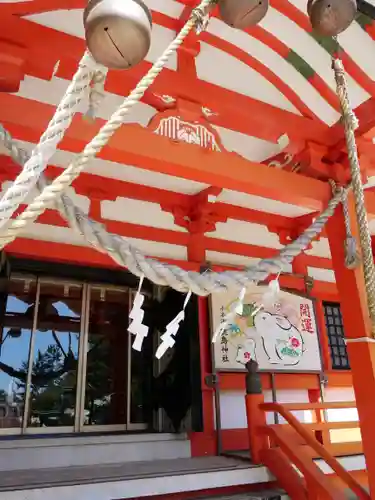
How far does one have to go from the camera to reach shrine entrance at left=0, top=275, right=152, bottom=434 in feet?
14.9

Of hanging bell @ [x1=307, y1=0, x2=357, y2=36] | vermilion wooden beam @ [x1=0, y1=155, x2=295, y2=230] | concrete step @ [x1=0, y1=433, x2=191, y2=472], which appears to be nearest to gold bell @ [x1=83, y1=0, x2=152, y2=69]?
hanging bell @ [x1=307, y1=0, x2=357, y2=36]

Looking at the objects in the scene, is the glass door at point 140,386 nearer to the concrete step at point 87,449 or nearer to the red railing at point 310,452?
the concrete step at point 87,449

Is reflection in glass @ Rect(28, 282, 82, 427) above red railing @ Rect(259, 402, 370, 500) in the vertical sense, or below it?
above

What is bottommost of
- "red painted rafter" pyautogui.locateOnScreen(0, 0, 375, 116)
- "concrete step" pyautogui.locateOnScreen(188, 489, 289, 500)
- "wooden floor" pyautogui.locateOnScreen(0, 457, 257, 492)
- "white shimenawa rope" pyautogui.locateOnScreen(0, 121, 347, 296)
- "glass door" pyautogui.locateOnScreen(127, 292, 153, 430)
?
"concrete step" pyautogui.locateOnScreen(188, 489, 289, 500)

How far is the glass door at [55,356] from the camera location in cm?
455

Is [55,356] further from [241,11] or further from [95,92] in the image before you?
[241,11]

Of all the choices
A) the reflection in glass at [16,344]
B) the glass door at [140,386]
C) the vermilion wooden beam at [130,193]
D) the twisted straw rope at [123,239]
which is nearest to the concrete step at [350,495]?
the twisted straw rope at [123,239]

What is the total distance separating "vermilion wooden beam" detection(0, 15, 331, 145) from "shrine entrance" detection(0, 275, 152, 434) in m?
2.80

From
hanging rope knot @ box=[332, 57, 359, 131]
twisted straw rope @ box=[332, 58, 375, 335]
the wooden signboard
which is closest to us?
twisted straw rope @ box=[332, 58, 375, 335]

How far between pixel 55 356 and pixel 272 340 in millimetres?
2731

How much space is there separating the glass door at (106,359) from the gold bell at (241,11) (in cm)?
408

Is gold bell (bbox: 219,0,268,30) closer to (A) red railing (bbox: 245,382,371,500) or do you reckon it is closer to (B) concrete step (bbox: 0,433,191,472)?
(A) red railing (bbox: 245,382,371,500)

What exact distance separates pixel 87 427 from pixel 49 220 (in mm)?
2427

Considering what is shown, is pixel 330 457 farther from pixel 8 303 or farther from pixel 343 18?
pixel 8 303
